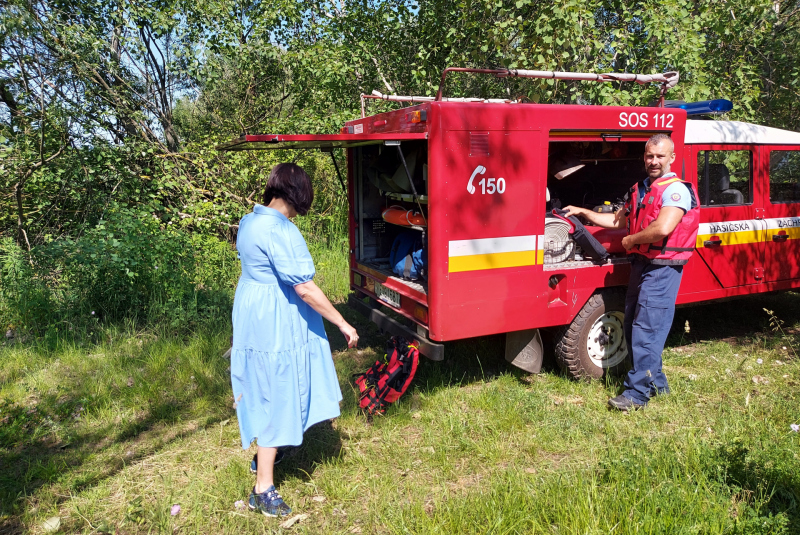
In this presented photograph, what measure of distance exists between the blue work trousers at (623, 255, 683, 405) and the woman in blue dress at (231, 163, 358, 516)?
90.1 inches

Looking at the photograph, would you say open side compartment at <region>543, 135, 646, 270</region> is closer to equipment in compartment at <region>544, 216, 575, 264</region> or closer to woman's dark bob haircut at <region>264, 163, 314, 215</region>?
equipment in compartment at <region>544, 216, 575, 264</region>

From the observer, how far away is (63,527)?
292 centimetres

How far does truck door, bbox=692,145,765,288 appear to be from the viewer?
188 inches

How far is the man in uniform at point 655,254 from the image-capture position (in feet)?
12.5

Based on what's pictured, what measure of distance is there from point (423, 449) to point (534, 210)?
185 centimetres

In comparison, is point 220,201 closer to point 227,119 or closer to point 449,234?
point 227,119

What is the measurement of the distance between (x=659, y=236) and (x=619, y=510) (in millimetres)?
1888

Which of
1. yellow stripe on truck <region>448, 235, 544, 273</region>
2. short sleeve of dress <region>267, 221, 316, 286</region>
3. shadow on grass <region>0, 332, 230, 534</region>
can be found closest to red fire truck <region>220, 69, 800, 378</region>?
yellow stripe on truck <region>448, 235, 544, 273</region>

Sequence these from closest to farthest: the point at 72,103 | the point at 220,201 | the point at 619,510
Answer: the point at 619,510 → the point at 72,103 → the point at 220,201

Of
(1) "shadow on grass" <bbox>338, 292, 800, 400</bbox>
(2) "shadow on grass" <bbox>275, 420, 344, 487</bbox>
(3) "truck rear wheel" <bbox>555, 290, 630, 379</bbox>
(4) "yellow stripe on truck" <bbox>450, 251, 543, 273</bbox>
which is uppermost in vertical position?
(4) "yellow stripe on truck" <bbox>450, 251, 543, 273</bbox>

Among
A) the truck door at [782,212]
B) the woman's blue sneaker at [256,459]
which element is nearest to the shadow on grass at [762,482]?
the woman's blue sneaker at [256,459]

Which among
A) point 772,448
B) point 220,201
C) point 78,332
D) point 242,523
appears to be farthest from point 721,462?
point 220,201

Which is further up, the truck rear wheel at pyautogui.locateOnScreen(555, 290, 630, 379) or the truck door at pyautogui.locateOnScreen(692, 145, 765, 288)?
the truck door at pyautogui.locateOnScreen(692, 145, 765, 288)

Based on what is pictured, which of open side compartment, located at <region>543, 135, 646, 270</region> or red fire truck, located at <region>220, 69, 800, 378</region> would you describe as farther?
open side compartment, located at <region>543, 135, 646, 270</region>
